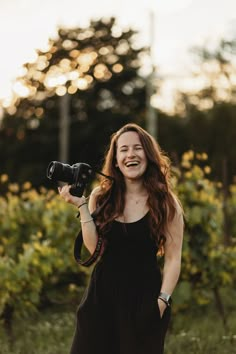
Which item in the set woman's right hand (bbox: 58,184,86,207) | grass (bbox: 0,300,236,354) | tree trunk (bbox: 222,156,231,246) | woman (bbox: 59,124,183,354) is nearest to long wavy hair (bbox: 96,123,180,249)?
woman (bbox: 59,124,183,354)

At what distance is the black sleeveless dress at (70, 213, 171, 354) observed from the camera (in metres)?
3.61

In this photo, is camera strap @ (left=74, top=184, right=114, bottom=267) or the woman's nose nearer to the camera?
camera strap @ (left=74, top=184, right=114, bottom=267)

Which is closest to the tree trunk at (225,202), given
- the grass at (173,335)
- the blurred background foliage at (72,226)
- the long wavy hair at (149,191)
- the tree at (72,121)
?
the blurred background foliage at (72,226)

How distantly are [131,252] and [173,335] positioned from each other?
9.77 ft

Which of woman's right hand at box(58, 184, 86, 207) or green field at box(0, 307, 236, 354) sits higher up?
woman's right hand at box(58, 184, 86, 207)

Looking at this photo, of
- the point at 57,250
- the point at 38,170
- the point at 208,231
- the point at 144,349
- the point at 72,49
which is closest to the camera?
the point at 144,349

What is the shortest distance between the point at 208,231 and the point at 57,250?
Answer: 167cm

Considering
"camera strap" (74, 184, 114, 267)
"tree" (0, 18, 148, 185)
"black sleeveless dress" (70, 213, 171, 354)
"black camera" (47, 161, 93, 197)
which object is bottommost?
"black sleeveless dress" (70, 213, 171, 354)

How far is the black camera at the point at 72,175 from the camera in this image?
12.2 ft

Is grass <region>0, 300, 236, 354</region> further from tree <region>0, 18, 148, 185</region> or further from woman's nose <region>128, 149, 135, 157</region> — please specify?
tree <region>0, 18, 148, 185</region>

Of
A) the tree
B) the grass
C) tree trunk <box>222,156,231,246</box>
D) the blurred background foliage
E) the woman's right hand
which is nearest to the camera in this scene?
the woman's right hand

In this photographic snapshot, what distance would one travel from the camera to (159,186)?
3854 millimetres

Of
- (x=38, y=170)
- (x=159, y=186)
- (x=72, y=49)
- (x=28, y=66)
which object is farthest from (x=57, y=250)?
(x=38, y=170)

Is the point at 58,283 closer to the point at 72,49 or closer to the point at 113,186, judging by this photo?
the point at 72,49
